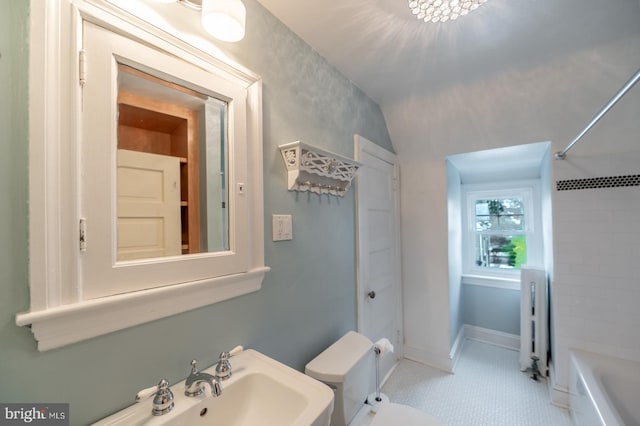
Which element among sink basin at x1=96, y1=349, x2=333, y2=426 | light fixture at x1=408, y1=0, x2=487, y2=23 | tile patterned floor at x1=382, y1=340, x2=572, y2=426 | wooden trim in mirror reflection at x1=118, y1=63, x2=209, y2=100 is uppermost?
light fixture at x1=408, y1=0, x2=487, y2=23

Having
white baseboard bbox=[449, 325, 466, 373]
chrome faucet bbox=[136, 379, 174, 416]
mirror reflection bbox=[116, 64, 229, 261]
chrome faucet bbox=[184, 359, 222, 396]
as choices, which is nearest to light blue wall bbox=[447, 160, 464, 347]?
white baseboard bbox=[449, 325, 466, 373]

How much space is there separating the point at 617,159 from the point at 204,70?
2.45 m

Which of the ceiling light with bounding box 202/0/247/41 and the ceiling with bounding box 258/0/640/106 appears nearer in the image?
the ceiling light with bounding box 202/0/247/41

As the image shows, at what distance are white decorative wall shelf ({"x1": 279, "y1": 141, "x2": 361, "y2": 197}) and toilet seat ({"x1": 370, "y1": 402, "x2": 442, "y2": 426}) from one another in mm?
1160

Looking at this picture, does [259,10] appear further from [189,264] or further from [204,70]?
[189,264]

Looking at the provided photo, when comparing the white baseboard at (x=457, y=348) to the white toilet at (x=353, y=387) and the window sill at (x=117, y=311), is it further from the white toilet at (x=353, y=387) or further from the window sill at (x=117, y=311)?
the window sill at (x=117, y=311)

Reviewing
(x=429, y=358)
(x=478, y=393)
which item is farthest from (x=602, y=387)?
(x=429, y=358)

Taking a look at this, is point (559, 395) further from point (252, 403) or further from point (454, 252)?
point (252, 403)

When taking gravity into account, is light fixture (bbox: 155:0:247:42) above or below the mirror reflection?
above

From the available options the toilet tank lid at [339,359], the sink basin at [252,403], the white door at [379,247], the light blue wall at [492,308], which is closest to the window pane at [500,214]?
the light blue wall at [492,308]

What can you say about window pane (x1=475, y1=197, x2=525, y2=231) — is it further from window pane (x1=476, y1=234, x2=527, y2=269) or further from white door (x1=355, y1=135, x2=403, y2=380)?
white door (x1=355, y1=135, x2=403, y2=380)

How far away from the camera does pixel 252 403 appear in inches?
36.6

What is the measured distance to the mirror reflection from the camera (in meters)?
0.82

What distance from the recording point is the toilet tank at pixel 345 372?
1215mm
